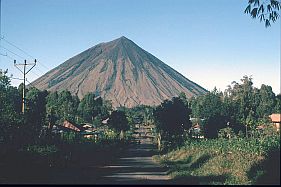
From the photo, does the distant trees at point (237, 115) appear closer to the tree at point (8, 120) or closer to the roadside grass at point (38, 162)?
the roadside grass at point (38, 162)

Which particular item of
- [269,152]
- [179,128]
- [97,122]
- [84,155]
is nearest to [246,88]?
[97,122]

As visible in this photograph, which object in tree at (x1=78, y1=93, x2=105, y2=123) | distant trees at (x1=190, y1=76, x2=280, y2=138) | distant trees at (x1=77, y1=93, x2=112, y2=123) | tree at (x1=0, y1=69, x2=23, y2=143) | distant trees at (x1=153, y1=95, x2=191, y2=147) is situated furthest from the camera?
tree at (x1=78, y1=93, x2=105, y2=123)

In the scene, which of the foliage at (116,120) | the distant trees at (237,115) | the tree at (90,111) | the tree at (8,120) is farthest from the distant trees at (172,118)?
the tree at (90,111)

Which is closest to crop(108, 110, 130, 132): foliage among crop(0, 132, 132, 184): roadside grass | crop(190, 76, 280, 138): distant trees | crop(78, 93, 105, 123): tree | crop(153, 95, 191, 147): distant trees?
crop(190, 76, 280, 138): distant trees

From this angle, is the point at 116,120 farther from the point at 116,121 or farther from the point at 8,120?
the point at 8,120

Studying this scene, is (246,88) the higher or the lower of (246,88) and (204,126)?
the higher

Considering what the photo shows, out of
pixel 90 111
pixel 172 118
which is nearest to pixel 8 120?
pixel 172 118

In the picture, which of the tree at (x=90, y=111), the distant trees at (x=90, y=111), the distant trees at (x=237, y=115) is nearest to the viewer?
the distant trees at (x=237, y=115)

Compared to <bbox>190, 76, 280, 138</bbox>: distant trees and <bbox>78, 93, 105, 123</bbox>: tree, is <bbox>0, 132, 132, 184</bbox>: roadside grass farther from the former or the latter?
<bbox>78, 93, 105, 123</bbox>: tree

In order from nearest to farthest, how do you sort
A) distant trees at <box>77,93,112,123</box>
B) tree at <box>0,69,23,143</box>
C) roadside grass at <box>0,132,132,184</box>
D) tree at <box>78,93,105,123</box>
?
roadside grass at <box>0,132,132,184</box>, tree at <box>0,69,23,143</box>, distant trees at <box>77,93,112,123</box>, tree at <box>78,93,105,123</box>

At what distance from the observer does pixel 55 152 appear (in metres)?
21.2

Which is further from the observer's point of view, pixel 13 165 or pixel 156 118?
pixel 156 118

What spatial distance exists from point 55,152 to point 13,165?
4682 mm

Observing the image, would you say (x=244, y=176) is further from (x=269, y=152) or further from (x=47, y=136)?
(x=47, y=136)
